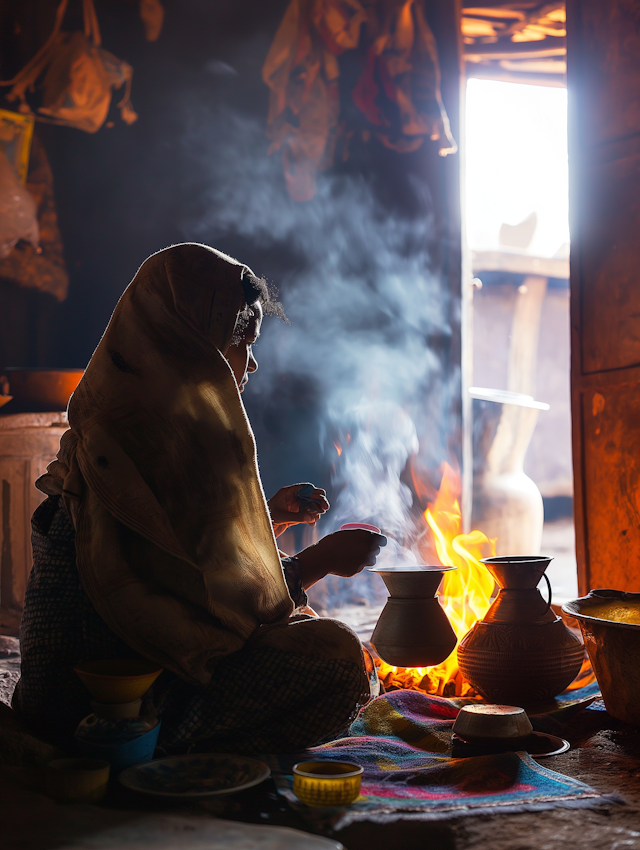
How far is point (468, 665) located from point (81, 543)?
6.84ft

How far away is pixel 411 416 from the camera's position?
24.8 ft

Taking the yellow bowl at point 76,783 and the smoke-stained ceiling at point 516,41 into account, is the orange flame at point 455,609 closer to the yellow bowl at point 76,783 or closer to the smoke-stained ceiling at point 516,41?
the yellow bowl at point 76,783

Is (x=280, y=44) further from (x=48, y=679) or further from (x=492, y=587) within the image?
(x=48, y=679)

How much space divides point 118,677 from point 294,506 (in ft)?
3.99

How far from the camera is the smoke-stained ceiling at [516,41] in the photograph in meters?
7.38

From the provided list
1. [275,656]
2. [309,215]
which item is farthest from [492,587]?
[309,215]

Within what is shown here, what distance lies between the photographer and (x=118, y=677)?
6.59 feet

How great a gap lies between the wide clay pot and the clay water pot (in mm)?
165

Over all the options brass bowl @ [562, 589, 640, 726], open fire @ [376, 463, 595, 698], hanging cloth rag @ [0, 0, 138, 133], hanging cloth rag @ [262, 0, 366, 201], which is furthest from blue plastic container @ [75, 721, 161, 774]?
hanging cloth rag @ [262, 0, 366, 201]

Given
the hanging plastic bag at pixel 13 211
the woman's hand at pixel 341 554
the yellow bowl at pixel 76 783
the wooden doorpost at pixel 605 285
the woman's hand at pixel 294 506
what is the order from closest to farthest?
the yellow bowl at pixel 76 783, the woman's hand at pixel 341 554, the woman's hand at pixel 294 506, the wooden doorpost at pixel 605 285, the hanging plastic bag at pixel 13 211

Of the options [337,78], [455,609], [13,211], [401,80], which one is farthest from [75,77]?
[455,609]

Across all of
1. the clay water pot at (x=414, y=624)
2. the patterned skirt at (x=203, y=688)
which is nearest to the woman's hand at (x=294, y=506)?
the clay water pot at (x=414, y=624)

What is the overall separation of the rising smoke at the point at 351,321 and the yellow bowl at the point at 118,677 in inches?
191

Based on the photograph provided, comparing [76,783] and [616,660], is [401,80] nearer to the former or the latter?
[616,660]
